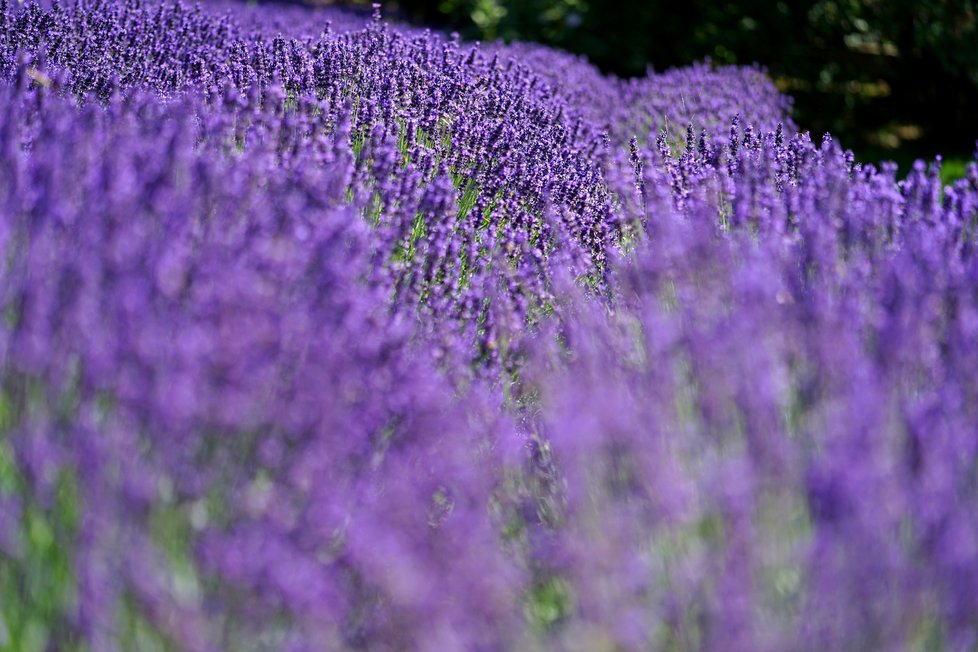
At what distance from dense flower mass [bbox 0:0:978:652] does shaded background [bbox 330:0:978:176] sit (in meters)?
4.83

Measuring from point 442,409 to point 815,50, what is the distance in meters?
6.39

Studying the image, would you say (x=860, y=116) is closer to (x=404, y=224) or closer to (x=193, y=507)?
(x=404, y=224)

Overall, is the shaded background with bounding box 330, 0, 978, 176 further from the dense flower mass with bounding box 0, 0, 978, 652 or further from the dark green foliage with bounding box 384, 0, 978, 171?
the dense flower mass with bounding box 0, 0, 978, 652

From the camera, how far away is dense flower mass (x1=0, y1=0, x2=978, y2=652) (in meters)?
1.55

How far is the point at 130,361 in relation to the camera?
1.65 meters

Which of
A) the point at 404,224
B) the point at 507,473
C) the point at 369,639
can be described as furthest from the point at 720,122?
the point at 369,639

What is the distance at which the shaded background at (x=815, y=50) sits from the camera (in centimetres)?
720

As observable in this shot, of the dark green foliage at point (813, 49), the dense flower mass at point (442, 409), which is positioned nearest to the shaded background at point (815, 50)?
the dark green foliage at point (813, 49)

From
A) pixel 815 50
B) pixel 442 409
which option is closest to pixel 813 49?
pixel 815 50

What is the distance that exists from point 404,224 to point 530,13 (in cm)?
577

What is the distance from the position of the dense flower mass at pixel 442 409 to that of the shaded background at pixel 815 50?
4834mm

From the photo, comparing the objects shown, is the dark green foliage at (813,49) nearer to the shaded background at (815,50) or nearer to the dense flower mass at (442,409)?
the shaded background at (815,50)

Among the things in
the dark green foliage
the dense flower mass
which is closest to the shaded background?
the dark green foliage

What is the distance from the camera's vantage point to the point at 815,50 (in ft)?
25.0
